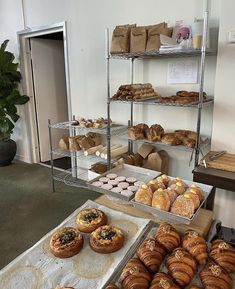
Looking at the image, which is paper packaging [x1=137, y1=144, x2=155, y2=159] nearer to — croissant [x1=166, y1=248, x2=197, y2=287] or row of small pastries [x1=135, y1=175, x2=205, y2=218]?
row of small pastries [x1=135, y1=175, x2=205, y2=218]

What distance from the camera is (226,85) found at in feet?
6.12

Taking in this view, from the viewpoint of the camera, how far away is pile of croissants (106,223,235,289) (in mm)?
720

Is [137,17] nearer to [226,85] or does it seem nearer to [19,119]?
[226,85]

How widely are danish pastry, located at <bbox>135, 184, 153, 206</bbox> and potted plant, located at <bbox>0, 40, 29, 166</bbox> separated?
3.00 meters

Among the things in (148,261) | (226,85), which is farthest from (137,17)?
(148,261)

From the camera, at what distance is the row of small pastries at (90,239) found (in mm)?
885

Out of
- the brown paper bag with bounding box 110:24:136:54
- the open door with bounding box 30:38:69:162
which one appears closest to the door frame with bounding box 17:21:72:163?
the open door with bounding box 30:38:69:162

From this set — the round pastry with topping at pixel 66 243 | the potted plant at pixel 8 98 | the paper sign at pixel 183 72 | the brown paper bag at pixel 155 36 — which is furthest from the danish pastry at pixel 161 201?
the potted plant at pixel 8 98

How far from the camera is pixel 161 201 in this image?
1035 mm

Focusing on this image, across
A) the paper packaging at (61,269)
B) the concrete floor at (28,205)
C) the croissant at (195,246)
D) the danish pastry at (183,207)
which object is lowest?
the concrete floor at (28,205)

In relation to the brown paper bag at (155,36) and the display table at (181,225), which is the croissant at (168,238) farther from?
the brown paper bag at (155,36)

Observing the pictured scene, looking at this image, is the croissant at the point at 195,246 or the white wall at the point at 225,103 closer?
the croissant at the point at 195,246

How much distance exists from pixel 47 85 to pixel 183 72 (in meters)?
2.38

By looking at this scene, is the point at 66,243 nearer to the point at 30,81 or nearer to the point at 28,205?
the point at 28,205
